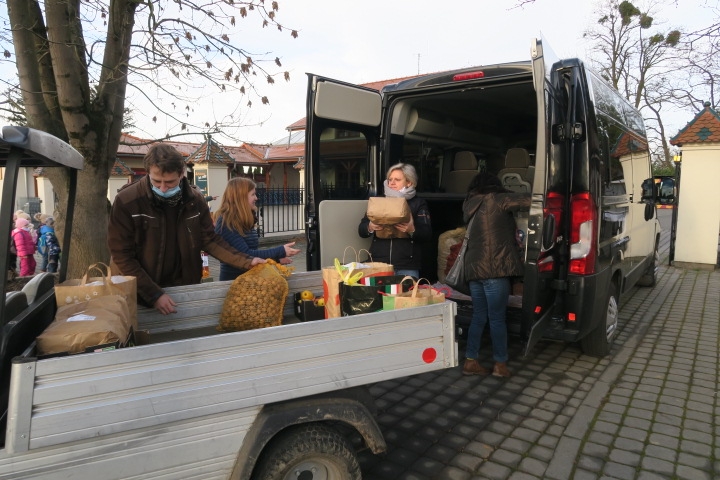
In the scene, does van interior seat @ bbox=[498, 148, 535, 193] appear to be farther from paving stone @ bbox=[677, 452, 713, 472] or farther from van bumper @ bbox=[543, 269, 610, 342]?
paving stone @ bbox=[677, 452, 713, 472]

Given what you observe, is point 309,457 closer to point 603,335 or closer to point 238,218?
point 238,218

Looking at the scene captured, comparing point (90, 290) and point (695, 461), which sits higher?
point (90, 290)

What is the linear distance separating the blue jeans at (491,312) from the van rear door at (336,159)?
1.27 m

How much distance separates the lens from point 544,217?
3566mm

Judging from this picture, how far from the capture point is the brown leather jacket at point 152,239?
115 inches

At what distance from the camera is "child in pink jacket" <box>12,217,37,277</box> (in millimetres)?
8930

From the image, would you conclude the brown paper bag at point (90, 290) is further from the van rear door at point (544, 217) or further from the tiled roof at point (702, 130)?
the tiled roof at point (702, 130)

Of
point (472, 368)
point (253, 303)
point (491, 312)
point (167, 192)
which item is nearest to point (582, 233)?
point (491, 312)

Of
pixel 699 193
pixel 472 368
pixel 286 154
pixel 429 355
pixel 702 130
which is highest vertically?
pixel 286 154

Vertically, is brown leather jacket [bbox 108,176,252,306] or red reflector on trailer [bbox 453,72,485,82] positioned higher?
red reflector on trailer [bbox 453,72,485,82]

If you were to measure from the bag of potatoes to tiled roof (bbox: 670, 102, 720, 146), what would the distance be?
32.8ft

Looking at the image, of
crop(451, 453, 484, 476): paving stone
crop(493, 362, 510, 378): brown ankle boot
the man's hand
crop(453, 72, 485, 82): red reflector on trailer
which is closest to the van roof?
crop(453, 72, 485, 82): red reflector on trailer

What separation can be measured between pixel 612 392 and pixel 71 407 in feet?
12.8

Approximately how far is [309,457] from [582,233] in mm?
2760
